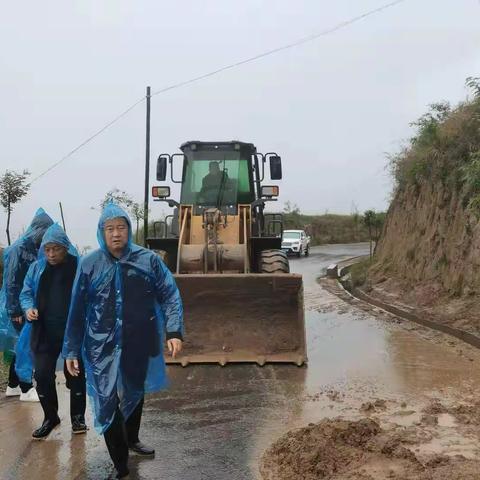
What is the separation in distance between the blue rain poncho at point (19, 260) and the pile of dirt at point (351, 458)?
268 cm

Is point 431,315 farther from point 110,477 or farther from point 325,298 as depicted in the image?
point 110,477

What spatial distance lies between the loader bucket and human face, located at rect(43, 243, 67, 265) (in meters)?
2.69

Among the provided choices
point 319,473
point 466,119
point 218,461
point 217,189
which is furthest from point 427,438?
point 466,119

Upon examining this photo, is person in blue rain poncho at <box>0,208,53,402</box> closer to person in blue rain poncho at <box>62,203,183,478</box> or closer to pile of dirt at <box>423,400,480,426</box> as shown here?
person in blue rain poncho at <box>62,203,183,478</box>

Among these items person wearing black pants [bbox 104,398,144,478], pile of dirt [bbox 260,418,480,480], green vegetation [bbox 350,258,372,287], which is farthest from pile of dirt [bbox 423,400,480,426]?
green vegetation [bbox 350,258,372,287]

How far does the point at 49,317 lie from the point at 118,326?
1.20 metres

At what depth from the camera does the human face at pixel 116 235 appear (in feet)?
14.5

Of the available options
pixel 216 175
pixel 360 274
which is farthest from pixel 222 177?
pixel 360 274

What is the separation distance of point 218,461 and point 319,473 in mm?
844

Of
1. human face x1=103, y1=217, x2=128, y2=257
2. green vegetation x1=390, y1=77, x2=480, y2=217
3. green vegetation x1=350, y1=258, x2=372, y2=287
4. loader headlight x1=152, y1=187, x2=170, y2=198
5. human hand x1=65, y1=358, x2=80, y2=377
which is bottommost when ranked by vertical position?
green vegetation x1=350, y1=258, x2=372, y2=287

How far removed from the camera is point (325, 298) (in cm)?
1560

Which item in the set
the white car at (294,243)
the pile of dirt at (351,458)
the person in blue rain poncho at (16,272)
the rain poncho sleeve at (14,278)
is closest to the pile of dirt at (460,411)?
the pile of dirt at (351,458)

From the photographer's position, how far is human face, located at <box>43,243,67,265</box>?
5.24m

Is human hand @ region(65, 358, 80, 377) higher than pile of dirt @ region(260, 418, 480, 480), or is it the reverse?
human hand @ region(65, 358, 80, 377)
